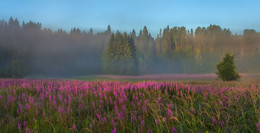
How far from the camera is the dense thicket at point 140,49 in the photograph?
3364 inches

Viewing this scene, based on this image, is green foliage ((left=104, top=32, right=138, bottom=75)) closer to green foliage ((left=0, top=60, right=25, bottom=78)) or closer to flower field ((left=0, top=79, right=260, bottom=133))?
green foliage ((left=0, top=60, right=25, bottom=78))

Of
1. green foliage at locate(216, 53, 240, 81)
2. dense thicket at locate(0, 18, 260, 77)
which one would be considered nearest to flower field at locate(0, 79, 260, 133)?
green foliage at locate(216, 53, 240, 81)

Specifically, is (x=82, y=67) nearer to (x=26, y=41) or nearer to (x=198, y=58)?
(x=26, y=41)

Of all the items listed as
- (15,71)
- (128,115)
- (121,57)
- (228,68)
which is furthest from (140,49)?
(128,115)

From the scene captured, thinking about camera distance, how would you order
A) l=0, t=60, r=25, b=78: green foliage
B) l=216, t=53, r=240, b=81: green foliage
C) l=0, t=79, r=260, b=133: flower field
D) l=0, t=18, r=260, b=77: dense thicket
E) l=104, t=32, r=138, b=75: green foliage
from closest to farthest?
l=0, t=79, r=260, b=133: flower field → l=216, t=53, r=240, b=81: green foliage → l=0, t=60, r=25, b=78: green foliage → l=104, t=32, r=138, b=75: green foliage → l=0, t=18, r=260, b=77: dense thicket

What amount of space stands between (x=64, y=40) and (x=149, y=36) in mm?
48947

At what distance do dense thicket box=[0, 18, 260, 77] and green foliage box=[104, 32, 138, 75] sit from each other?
17103 millimetres

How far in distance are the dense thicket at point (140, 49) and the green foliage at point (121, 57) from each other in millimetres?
17103

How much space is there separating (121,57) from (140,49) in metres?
46.6

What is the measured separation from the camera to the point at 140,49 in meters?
103

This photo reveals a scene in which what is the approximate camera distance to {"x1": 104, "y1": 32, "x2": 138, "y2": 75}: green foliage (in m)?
55.7

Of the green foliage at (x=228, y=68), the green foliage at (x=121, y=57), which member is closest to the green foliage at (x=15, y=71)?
the green foliage at (x=121, y=57)

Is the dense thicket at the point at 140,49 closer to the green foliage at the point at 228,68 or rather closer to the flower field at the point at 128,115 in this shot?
the green foliage at the point at 228,68

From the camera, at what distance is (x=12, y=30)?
11100cm
